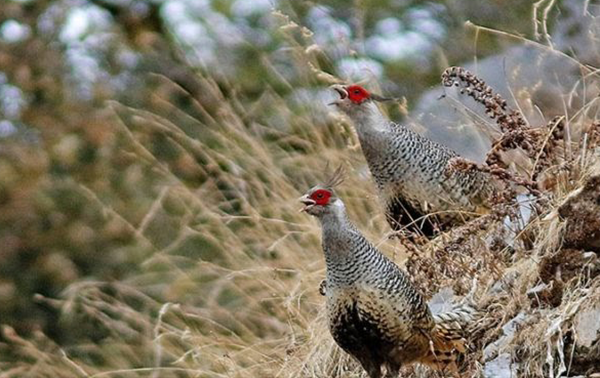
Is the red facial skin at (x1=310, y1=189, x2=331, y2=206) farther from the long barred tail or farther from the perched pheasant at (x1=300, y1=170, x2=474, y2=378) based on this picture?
the long barred tail

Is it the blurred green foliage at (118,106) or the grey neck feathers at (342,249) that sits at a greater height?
the grey neck feathers at (342,249)

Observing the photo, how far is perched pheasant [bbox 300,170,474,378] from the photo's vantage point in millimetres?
5684

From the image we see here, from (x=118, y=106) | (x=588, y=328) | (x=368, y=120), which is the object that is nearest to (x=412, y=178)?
(x=368, y=120)

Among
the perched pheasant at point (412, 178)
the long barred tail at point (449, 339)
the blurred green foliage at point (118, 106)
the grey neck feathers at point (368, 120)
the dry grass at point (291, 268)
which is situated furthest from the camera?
the blurred green foliage at point (118, 106)

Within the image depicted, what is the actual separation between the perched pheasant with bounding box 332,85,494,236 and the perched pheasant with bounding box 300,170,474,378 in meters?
0.84

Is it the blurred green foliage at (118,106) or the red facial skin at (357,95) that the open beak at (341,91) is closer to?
the red facial skin at (357,95)

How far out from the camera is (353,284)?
224 inches

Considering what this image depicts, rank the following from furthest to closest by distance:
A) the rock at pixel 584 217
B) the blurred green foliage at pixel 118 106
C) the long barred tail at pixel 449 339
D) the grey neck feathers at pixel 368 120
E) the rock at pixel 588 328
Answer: the blurred green foliage at pixel 118 106, the grey neck feathers at pixel 368 120, the long barred tail at pixel 449 339, the rock at pixel 584 217, the rock at pixel 588 328

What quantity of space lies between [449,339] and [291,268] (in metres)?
2.04

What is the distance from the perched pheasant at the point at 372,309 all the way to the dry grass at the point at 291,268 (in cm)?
17

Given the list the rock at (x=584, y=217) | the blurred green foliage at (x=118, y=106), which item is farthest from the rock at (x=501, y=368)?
the blurred green foliage at (x=118, y=106)

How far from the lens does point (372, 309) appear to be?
223 inches

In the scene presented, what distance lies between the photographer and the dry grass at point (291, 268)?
18.6ft

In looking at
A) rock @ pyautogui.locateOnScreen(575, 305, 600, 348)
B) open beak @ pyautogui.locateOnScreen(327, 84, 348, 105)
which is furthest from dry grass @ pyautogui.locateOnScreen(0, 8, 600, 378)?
open beak @ pyautogui.locateOnScreen(327, 84, 348, 105)
